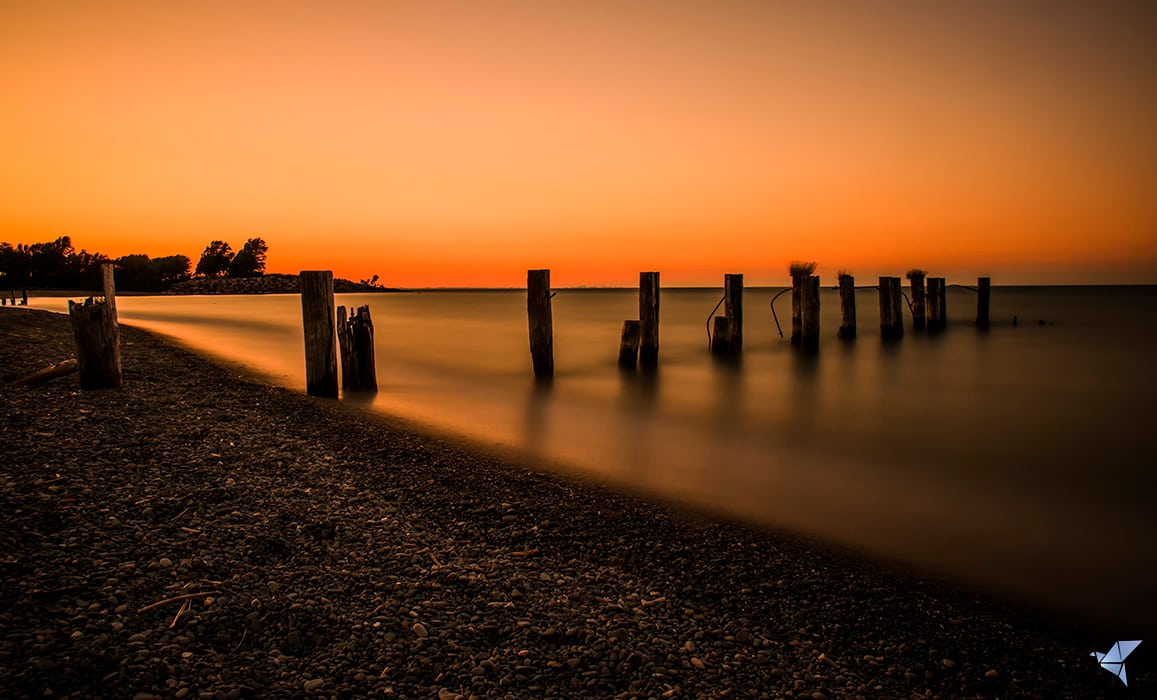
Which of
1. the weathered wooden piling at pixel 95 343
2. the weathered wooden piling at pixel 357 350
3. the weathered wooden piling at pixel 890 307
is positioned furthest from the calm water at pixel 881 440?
the weathered wooden piling at pixel 95 343

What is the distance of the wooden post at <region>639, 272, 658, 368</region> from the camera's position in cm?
1355

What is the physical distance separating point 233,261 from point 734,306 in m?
121

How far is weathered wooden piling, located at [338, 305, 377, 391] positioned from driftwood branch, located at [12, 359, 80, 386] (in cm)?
Result: 342

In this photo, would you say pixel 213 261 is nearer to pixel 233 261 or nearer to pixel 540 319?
pixel 233 261

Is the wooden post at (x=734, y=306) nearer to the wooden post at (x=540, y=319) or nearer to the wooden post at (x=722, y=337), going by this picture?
the wooden post at (x=722, y=337)

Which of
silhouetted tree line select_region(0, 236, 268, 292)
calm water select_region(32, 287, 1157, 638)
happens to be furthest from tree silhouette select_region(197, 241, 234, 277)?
calm water select_region(32, 287, 1157, 638)

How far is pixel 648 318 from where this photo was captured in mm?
14234

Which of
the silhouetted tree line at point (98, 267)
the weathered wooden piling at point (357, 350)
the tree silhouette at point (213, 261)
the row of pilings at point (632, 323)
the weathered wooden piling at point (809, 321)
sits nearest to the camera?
the row of pilings at point (632, 323)

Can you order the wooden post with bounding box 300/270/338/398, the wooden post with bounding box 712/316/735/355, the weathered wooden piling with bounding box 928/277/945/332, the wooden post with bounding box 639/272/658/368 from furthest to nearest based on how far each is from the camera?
the weathered wooden piling with bounding box 928/277/945/332 < the wooden post with bounding box 712/316/735/355 < the wooden post with bounding box 639/272/658/368 < the wooden post with bounding box 300/270/338/398

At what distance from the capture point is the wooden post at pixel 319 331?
28.9 ft

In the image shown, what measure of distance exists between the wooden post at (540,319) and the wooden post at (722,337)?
591cm

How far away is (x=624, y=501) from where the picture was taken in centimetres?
536

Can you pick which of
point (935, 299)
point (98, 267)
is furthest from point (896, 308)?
point (98, 267)

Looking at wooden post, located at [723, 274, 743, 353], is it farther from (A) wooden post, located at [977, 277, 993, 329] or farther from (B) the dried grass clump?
(A) wooden post, located at [977, 277, 993, 329]
